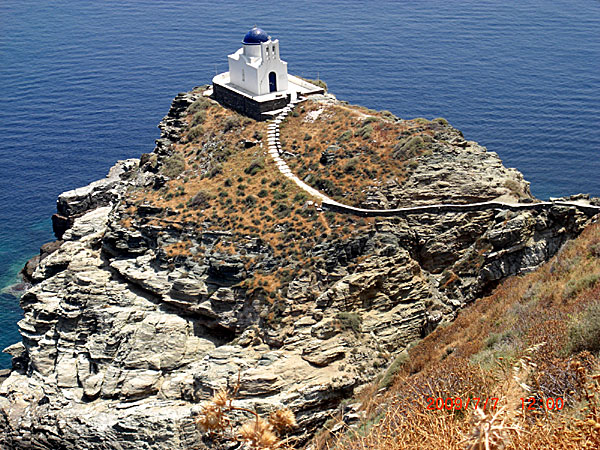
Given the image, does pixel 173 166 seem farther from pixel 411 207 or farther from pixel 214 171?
pixel 411 207

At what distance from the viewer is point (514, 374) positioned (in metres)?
15.2

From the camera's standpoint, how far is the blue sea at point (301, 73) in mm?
77375

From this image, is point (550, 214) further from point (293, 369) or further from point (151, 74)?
point (151, 74)

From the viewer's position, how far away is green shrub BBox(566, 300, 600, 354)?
18.3m

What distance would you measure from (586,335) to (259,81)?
39057mm

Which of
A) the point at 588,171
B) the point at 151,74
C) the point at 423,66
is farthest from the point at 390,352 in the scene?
the point at 151,74

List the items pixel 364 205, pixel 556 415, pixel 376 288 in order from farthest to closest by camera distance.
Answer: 1. pixel 364 205
2. pixel 376 288
3. pixel 556 415

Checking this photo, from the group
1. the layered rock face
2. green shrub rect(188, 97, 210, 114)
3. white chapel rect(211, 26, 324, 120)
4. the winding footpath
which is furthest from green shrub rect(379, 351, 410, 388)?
green shrub rect(188, 97, 210, 114)

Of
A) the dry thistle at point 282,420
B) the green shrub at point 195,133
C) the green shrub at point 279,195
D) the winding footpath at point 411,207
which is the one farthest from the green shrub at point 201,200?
the dry thistle at point 282,420

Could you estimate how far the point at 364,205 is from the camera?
140ft

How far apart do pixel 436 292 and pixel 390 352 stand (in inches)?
204
